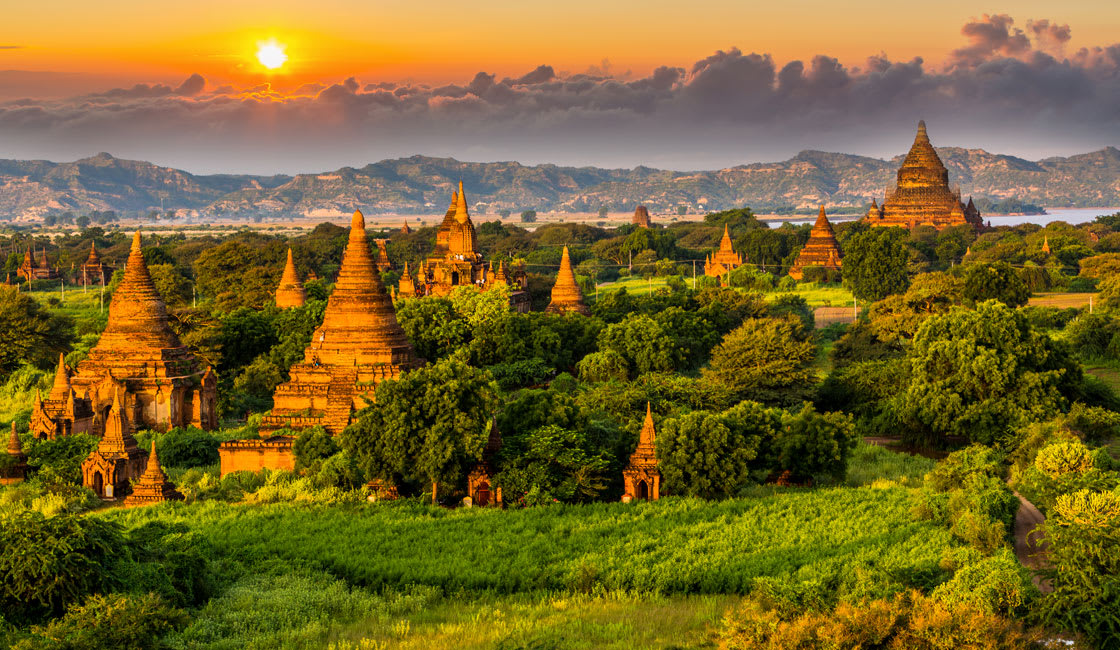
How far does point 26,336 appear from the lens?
2451 inches

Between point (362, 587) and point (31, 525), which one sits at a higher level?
point (31, 525)

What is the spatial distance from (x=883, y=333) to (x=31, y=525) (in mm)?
43686

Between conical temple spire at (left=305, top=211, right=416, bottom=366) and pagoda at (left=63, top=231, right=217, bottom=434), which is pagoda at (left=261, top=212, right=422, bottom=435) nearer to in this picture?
conical temple spire at (left=305, top=211, right=416, bottom=366)

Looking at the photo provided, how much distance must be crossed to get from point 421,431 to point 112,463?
30.7ft

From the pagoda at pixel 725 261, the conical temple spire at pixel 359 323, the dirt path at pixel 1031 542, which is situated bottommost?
the dirt path at pixel 1031 542

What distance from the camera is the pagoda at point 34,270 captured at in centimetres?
13298

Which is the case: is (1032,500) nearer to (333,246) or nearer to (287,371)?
(287,371)

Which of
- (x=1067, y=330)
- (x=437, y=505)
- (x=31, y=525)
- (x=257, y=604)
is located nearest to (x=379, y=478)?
A: (x=437, y=505)

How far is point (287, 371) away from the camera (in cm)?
5725

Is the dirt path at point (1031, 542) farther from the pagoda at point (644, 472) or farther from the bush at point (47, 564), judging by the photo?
the bush at point (47, 564)

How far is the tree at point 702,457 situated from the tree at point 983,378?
10.3 m

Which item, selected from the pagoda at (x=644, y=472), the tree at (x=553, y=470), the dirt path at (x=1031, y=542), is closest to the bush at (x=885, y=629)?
the dirt path at (x=1031, y=542)

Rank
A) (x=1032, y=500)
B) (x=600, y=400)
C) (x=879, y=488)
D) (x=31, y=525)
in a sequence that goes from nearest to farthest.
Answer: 1. (x=31, y=525)
2. (x=1032, y=500)
3. (x=879, y=488)
4. (x=600, y=400)

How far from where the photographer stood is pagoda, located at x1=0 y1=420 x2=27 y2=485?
3997 centimetres
